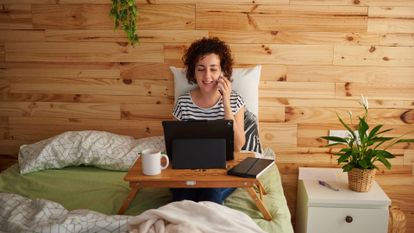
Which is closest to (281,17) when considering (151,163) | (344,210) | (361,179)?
(361,179)

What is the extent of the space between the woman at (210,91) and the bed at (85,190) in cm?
29

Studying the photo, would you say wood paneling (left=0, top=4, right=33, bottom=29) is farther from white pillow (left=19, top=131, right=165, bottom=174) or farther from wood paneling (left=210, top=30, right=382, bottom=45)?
wood paneling (left=210, top=30, right=382, bottom=45)

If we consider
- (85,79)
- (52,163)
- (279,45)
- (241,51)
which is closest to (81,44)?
(85,79)

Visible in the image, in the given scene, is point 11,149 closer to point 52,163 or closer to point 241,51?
point 52,163

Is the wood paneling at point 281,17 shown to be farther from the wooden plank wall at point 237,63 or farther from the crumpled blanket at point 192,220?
the crumpled blanket at point 192,220

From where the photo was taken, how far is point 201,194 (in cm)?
176

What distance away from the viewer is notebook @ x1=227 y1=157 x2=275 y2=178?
5.07ft

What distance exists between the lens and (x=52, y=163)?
2268mm

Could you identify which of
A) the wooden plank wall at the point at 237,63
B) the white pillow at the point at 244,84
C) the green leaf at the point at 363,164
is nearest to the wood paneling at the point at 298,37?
the wooden plank wall at the point at 237,63

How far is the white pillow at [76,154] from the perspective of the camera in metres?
2.25

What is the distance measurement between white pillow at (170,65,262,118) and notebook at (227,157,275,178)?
752mm

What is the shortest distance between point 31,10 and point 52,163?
41.1 inches

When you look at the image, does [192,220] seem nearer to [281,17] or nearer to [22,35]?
[281,17]

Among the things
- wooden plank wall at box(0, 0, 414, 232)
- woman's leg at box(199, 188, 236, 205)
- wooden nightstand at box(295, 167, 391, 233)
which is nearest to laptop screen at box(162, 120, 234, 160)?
woman's leg at box(199, 188, 236, 205)
